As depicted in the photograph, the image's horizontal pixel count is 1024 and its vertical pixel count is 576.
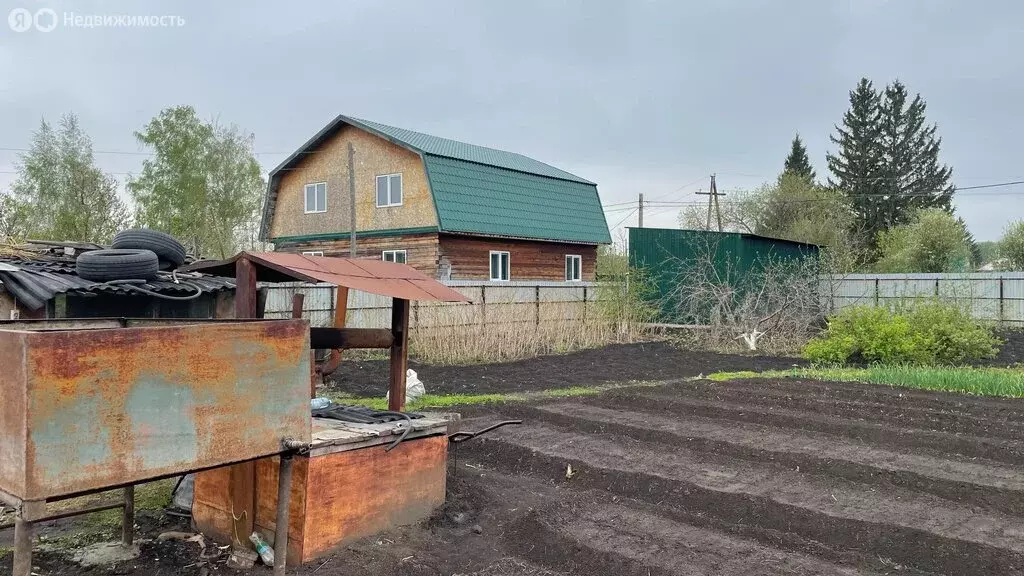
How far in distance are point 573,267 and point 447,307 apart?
1205 cm

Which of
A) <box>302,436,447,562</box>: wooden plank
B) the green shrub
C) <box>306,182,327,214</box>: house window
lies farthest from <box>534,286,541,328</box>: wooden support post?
<box>302,436,447,562</box>: wooden plank

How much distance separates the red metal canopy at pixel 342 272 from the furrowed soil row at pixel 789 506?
210cm

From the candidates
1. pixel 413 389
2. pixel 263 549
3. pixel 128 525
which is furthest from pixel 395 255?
pixel 263 549

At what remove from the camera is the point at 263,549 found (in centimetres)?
399

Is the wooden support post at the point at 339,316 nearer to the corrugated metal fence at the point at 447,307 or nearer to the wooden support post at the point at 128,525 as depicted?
the wooden support post at the point at 128,525

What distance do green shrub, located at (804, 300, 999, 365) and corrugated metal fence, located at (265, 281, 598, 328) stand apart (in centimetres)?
574

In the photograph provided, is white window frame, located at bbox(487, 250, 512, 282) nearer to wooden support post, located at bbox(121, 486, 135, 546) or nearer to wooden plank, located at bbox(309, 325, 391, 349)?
wooden plank, located at bbox(309, 325, 391, 349)

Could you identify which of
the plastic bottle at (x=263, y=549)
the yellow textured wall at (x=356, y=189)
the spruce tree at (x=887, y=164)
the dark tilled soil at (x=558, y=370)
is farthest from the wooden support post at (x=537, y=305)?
the spruce tree at (x=887, y=164)

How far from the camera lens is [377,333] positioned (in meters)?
4.83

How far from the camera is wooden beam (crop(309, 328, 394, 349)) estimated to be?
450 centimetres

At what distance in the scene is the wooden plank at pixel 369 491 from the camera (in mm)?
3984

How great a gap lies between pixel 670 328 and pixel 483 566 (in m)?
15.1

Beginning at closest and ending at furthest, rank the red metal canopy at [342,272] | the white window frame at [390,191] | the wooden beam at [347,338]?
the red metal canopy at [342,272]
the wooden beam at [347,338]
the white window frame at [390,191]

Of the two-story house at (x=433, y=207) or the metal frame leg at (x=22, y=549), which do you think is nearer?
the metal frame leg at (x=22, y=549)
